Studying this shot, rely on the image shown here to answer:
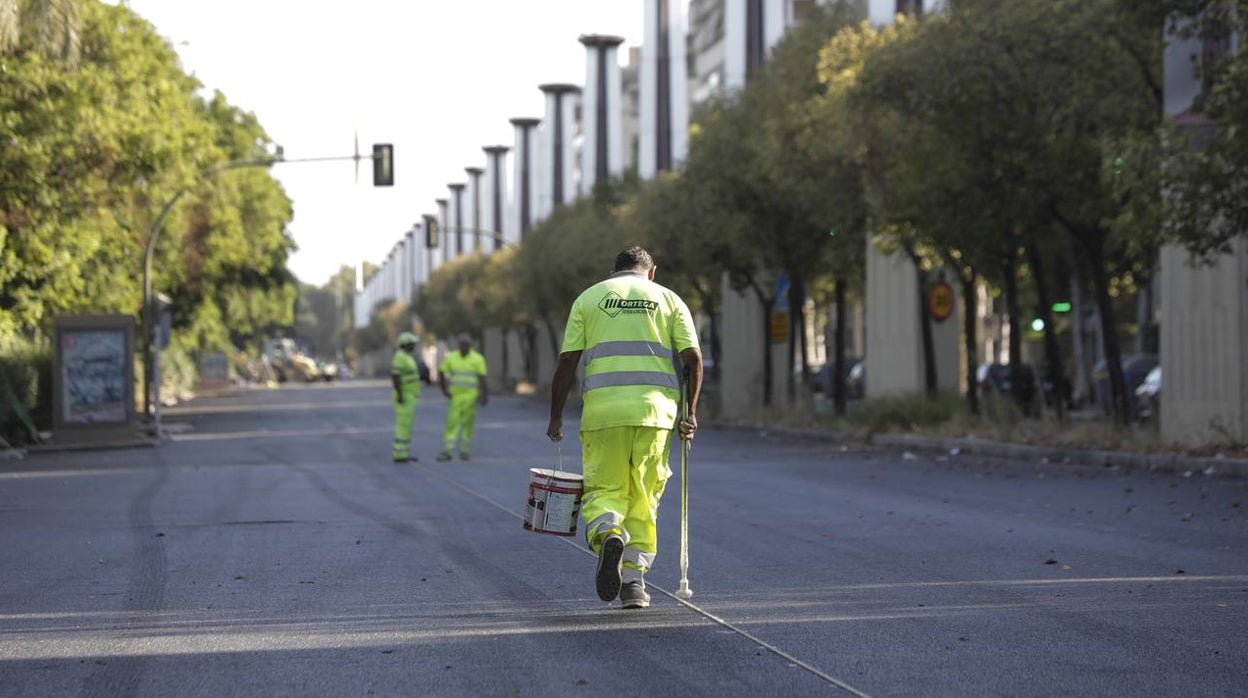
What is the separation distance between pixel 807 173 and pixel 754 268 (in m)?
7.57

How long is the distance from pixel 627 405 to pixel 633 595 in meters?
0.91

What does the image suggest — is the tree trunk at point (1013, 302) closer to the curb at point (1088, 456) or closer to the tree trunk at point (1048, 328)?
the tree trunk at point (1048, 328)

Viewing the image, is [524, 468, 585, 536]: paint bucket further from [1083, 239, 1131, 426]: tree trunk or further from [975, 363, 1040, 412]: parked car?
[975, 363, 1040, 412]: parked car

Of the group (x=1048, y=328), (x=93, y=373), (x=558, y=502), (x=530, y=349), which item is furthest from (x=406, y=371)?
(x=530, y=349)

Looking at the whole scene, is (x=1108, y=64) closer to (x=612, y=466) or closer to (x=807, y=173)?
(x=807, y=173)

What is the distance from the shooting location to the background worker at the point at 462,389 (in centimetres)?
2245

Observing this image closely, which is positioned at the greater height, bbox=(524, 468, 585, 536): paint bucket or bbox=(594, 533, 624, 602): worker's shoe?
bbox=(524, 468, 585, 536): paint bucket

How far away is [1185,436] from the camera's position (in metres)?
20.8

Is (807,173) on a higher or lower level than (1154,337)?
higher

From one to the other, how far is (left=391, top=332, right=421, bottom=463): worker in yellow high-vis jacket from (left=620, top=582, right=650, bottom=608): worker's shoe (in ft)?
46.6

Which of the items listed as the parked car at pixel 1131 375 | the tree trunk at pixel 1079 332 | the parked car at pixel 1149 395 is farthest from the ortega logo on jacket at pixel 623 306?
the tree trunk at pixel 1079 332

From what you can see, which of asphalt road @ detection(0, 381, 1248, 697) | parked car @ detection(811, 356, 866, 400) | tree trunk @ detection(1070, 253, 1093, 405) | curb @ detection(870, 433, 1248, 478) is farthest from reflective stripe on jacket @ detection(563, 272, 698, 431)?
parked car @ detection(811, 356, 866, 400)

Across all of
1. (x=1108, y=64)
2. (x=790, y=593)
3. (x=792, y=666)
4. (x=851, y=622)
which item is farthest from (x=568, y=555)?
(x=1108, y=64)

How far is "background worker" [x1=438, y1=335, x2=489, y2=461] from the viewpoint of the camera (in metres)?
22.5
